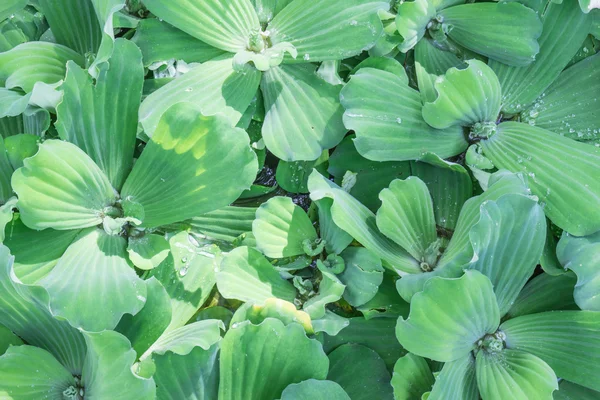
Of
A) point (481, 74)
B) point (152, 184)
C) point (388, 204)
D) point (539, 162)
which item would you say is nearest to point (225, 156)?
point (152, 184)

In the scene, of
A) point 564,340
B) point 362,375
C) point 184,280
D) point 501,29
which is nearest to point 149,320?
point 184,280

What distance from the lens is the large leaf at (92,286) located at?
1027 mm

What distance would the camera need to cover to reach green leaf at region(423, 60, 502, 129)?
1151mm

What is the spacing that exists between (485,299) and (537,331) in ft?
0.58

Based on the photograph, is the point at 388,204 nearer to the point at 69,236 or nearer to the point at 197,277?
the point at 197,277

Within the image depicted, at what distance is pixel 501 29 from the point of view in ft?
4.14

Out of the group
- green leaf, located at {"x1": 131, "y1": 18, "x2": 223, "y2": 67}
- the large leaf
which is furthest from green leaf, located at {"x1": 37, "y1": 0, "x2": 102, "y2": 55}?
the large leaf

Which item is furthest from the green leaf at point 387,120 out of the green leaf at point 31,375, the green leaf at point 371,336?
the green leaf at point 31,375

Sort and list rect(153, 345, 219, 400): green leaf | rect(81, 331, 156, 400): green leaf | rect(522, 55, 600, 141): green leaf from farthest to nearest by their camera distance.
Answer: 1. rect(522, 55, 600, 141): green leaf
2. rect(153, 345, 219, 400): green leaf
3. rect(81, 331, 156, 400): green leaf

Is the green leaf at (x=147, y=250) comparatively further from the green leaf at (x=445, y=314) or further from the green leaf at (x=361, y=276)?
the green leaf at (x=445, y=314)

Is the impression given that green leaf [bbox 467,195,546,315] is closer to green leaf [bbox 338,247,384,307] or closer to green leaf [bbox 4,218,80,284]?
green leaf [bbox 338,247,384,307]

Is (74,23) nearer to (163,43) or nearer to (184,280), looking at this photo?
(163,43)

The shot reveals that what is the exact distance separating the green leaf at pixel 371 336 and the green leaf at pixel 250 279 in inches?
5.1

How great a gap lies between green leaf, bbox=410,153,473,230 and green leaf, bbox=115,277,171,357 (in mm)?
592
